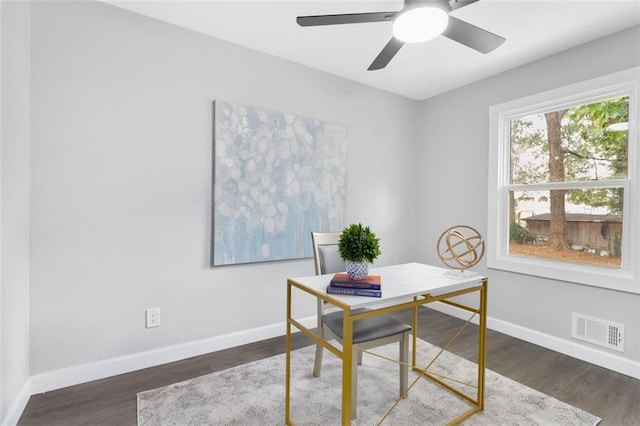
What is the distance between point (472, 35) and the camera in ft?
5.83

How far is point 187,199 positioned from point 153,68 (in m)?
0.97

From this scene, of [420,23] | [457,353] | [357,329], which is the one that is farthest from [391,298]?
[457,353]

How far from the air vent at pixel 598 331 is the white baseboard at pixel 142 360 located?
243cm

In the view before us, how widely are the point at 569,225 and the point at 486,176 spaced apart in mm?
841

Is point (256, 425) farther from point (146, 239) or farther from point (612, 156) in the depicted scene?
point (612, 156)

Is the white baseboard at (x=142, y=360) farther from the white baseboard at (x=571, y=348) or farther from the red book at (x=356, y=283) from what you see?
the white baseboard at (x=571, y=348)

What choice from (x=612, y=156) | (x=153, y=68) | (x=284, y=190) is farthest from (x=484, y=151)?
(x=153, y=68)

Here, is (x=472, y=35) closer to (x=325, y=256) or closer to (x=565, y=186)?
(x=325, y=256)

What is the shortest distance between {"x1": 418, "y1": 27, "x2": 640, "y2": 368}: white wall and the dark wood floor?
0.91ft

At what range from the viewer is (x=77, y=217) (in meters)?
2.07

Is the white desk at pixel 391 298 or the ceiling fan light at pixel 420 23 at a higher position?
the ceiling fan light at pixel 420 23

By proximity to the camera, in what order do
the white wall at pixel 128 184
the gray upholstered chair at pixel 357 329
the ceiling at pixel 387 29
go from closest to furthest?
1. the gray upholstered chair at pixel 357 329
2. the white wall at pixel 128 184
3. the ceiling at pixel 387 29

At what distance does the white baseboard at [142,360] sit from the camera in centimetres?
199

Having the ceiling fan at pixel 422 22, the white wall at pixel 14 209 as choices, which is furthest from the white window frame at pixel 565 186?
the white wall at pixel 14 209
